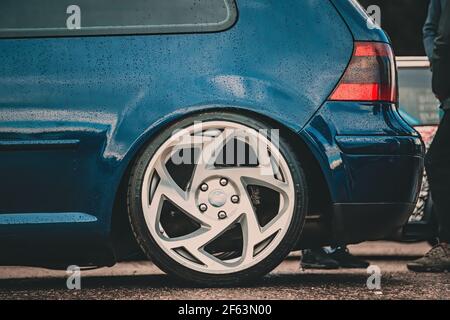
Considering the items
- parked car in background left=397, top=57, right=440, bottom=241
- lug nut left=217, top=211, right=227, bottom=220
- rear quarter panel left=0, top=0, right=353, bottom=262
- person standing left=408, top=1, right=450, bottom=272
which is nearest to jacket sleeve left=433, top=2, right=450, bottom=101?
person standing left=408, top=1, right=450, bottom=272

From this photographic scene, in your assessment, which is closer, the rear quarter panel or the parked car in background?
the rear quarter panel

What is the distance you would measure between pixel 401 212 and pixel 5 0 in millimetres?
1937

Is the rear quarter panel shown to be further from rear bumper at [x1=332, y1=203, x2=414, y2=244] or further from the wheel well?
rear bumper at [x1=332, y1=203, x2=414, y2=244]

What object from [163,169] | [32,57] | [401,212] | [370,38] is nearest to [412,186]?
[401,212]

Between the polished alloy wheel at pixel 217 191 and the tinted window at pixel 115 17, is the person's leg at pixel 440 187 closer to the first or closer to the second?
the polished alloy wheel at pixel 217 191

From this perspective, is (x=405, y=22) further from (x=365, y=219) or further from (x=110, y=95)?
(x=110, y=95)

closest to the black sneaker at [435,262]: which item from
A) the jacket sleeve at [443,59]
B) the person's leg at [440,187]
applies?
the person's leg at [440,187]

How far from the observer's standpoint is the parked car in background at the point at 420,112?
7293 millimetres

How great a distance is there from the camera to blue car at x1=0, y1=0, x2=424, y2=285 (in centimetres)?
428

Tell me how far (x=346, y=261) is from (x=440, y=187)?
2.32ft

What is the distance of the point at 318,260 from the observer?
19.1 feet

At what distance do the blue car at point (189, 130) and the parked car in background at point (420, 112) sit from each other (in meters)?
2.95

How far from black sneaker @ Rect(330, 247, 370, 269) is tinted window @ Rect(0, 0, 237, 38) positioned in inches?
77.8
